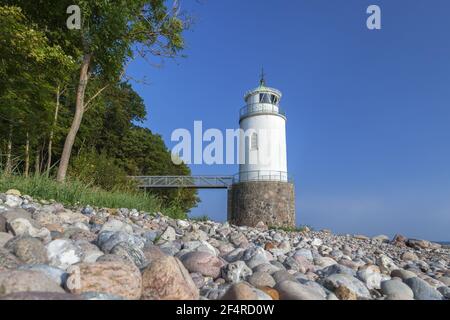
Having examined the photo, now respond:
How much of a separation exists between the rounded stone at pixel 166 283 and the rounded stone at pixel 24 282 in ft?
1.27

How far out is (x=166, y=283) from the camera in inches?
61.2

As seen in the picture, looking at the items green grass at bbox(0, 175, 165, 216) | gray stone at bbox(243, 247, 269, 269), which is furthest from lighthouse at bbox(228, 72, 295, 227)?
gray stone at bbox(243, 247, 269, 269)

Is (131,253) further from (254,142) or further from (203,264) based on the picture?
(254,142)

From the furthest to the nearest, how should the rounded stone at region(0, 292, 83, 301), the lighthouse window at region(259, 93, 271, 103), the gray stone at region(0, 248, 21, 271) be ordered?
1. the lighthouse window at region(259, 93, 271, 103)
2. the gray stone at region(0, 248, 21, 271)
3. the rounded stone at region(0, 292, 83, 301)

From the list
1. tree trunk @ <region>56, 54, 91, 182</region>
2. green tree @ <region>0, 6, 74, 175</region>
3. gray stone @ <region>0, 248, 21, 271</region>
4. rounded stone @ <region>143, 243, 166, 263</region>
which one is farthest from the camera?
tree trunk @ <region>56, 54, 91, 182</region>

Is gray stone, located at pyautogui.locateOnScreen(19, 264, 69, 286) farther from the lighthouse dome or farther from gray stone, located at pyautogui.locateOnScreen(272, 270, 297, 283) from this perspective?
the lighthouse dome

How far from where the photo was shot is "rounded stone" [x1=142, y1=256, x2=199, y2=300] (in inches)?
60.1

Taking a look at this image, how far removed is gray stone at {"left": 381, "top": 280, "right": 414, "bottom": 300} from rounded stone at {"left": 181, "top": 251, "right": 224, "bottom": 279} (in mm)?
1109

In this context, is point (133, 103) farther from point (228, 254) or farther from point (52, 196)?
point (228, 254)

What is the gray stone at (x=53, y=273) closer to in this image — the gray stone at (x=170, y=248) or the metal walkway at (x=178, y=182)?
the gray stone at (x=170, y=248)
